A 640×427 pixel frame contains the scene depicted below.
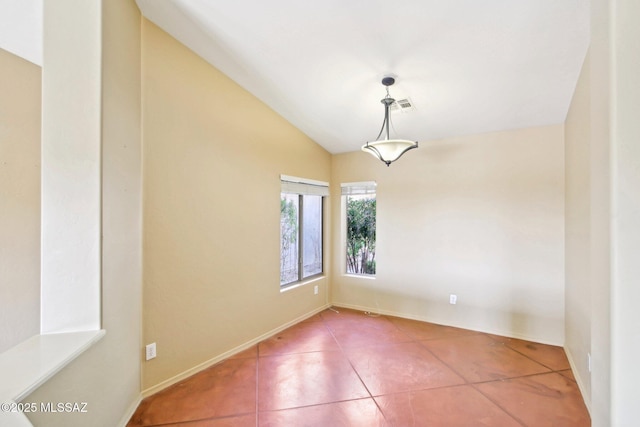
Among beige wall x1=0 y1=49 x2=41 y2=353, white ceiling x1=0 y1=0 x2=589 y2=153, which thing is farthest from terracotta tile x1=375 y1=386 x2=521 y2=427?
white ceiling x1=0 y1=0 x2=589 y2=153

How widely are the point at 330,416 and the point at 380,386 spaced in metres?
0.57

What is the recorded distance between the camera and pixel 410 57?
7.32ft

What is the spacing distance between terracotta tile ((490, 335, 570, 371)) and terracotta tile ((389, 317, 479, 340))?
39cm

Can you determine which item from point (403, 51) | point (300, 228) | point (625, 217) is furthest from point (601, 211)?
point (300, 228)

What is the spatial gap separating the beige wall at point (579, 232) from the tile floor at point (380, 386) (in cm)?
29

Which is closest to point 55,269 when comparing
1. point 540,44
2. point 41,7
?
point 41,7

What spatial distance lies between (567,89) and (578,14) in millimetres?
984

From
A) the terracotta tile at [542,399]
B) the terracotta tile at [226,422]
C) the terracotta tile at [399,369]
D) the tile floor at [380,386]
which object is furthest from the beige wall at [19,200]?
the terracotta tile at [542,399]

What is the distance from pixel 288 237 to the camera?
3777mm

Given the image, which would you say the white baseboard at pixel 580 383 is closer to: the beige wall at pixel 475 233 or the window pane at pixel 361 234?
the beige wall at pixel 475 233

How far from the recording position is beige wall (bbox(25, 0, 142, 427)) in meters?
1.61

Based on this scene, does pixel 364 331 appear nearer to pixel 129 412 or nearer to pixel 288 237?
pixel 288 237

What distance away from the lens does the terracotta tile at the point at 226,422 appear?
1885 millimetres

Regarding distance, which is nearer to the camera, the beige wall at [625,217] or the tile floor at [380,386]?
the beige wall at [625,217]
